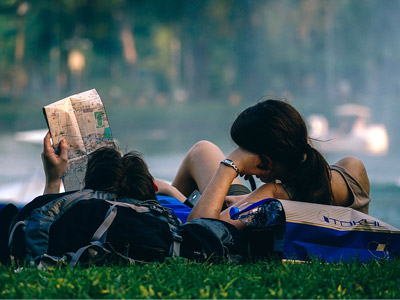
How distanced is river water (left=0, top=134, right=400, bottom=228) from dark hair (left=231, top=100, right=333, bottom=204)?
2660 millimetres

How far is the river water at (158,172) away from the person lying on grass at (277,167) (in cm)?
261

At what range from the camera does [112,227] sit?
2021 millimetres

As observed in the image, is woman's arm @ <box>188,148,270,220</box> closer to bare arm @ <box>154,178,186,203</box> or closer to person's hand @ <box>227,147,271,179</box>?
person's hand @ <box>227,147,271,179</box>

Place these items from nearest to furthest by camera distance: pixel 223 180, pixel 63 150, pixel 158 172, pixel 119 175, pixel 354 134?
pixel 119 175 → pixel 223 180 → pixel 63 150 → pixel 158 172 → pixel 354 134

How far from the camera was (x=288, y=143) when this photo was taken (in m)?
2.34

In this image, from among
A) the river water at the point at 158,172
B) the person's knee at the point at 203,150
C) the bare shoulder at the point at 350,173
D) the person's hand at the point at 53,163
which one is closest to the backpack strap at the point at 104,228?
the person's hand at the point at 53,163

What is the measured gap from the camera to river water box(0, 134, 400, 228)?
5.86 meters

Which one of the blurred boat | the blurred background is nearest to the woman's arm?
the blurred boat

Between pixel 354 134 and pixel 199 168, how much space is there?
33.7 ft

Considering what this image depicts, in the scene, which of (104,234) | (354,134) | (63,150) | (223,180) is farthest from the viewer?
(354,134)

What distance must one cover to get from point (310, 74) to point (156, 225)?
54.7ft

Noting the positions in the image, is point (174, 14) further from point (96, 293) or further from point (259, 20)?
point (96, 293)

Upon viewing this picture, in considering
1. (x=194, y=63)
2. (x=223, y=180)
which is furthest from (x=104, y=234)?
(x=194, y=63)

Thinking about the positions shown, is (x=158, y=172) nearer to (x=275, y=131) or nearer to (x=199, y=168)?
(x=199, y=168)
